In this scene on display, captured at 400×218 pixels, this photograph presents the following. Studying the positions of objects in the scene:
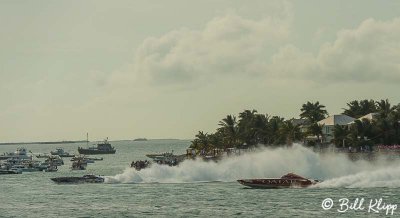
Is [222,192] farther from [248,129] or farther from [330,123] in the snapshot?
[248,129]

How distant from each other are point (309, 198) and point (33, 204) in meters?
31.0

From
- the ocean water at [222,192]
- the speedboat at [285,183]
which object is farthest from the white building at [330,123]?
the speedboat at [285,183]

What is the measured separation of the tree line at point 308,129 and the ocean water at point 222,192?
695 inches

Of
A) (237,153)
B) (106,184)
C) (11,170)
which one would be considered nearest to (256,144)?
(237,153)

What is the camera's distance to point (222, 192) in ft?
351

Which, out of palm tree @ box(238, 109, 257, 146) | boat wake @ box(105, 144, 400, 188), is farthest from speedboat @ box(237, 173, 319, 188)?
palm tree @ box(238, 109, 257, 146)

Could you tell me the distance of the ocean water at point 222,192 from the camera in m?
86.4

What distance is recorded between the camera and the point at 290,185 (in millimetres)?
108812

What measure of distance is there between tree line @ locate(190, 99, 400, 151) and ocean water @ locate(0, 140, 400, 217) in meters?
17.6

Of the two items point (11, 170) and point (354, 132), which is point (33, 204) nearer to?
point (354, 132)

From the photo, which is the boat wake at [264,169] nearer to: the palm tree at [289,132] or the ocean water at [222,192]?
the ocean water at [222,192]

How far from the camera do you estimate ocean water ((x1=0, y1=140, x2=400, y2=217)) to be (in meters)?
86.4

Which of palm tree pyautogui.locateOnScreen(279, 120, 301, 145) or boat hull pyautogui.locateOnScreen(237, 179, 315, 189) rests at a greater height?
palm tree pyautogui.locateOnScreen(279, 120, 301, 145)

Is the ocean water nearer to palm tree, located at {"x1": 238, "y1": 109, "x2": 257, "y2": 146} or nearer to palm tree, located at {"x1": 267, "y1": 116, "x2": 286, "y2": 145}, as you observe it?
palm tree, located at {"x1": 267, "y1": 116, "x2": 286, "y2": 145}
